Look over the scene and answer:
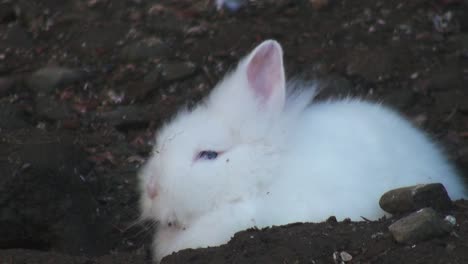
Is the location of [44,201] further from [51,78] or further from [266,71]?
[51,78]

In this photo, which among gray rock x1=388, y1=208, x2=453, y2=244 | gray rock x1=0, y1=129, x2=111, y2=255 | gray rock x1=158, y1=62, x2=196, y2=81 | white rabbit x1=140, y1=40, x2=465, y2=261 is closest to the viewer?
gray rock x1=388, y1=208, x2=453, y2=244

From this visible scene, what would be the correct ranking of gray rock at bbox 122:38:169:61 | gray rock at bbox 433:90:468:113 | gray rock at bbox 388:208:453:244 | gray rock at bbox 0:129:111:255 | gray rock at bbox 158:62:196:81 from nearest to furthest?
gray rock at bbox 388:208:453:244, gray rock at bbox 0:129:111:255, gray rock at bbox 433:90:468:113, gray rock at bbox 158:62:196:81, gray rock at bbox 122:38:169:61

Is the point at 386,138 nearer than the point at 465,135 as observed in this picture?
Yes

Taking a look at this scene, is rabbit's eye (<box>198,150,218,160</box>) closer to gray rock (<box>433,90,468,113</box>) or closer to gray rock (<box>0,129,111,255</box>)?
gray rock (<box>0,129,111,255</box>)

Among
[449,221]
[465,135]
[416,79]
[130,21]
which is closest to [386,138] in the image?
[449,221]

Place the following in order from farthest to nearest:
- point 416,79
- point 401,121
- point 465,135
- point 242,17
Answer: point 242,17
point 416,79
point 465,135
point 401,121

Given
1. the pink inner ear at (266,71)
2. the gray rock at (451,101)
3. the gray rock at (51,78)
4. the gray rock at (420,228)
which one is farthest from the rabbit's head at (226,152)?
the gray rock at (51,78)

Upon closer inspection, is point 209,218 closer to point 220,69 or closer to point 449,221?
point 449,221

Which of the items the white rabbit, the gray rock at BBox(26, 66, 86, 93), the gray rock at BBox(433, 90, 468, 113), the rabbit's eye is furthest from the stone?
the gray rock at BBox(433, 90, 468, 113)
